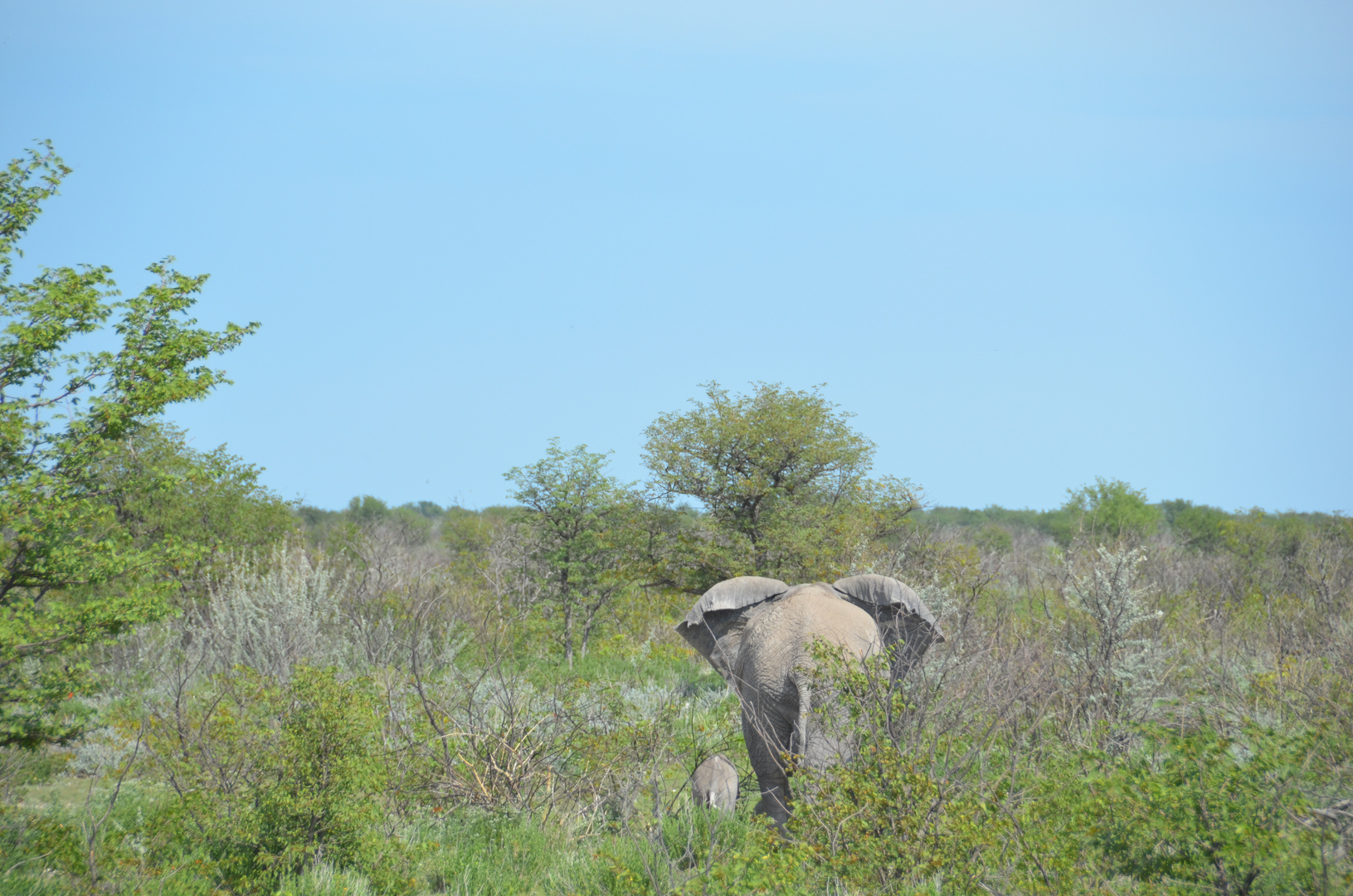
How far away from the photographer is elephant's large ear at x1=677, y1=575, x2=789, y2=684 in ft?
29.2

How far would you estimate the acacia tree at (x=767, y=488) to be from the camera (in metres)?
16.7

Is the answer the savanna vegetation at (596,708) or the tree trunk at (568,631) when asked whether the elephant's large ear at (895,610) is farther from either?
the tree trunk at (568,631)

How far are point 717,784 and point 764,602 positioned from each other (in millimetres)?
1615

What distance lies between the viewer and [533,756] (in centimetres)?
886

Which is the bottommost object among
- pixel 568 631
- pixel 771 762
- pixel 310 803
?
pixel 310 803

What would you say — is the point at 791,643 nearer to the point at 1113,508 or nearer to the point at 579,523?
the point at 579,523

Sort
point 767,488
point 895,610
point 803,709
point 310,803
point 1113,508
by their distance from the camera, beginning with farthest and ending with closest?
point 1113,508 < point 767,488 < point 895,610 < point 803,709 < point 310,803

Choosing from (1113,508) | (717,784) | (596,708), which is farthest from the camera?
(1113,508)

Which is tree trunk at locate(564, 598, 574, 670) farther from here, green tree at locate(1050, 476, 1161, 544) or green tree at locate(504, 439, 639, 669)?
green tree at locate(1050, 476, 1161, 544)

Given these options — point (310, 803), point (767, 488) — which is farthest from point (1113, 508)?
point (310, 803)

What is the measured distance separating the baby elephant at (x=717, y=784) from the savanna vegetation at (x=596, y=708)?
0.18m

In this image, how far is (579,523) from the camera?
1862 cm

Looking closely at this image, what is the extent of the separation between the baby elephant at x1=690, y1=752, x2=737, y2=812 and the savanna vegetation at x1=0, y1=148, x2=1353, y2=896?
7.2 inches

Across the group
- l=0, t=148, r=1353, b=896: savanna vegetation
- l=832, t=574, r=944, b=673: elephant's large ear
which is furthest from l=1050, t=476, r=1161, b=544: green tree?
l=832, t=574, r=944, b=673: elephant's large ear
